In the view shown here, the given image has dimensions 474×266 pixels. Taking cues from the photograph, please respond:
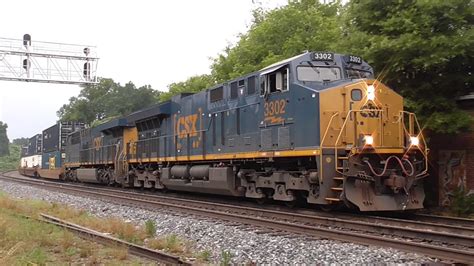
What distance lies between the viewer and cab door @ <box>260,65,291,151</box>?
39.2ft

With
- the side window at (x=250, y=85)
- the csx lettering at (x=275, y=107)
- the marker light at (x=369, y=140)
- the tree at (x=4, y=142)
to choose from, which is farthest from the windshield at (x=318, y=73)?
the tree at (x=4, y=142)

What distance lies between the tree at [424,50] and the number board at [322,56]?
→ 1335mm

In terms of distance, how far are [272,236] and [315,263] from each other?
→ 211 centimetres

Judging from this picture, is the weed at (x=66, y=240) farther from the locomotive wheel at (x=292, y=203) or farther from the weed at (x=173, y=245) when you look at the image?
the locomotive wheel at (x=292, y=203)

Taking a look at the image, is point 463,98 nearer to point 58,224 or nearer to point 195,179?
point 195,179

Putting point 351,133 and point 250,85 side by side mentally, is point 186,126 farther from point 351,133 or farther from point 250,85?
point 351,133

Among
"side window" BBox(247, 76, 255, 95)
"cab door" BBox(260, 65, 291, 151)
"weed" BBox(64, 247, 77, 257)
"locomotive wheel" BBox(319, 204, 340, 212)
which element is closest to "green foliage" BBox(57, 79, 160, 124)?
"side window" BBox(247, 76, 255, 95)

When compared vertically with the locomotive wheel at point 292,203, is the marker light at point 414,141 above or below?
above

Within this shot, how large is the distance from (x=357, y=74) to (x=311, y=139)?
2328 mm

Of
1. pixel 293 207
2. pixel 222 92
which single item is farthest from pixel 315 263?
pixel 222 92

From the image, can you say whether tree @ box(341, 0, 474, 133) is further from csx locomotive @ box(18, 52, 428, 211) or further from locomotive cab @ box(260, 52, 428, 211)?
locomotive cab @ box(260, 52, 428, 211)

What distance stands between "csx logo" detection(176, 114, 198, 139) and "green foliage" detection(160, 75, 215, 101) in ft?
51.7

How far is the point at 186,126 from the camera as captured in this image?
17.7 meters

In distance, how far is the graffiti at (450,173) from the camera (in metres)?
12.9
